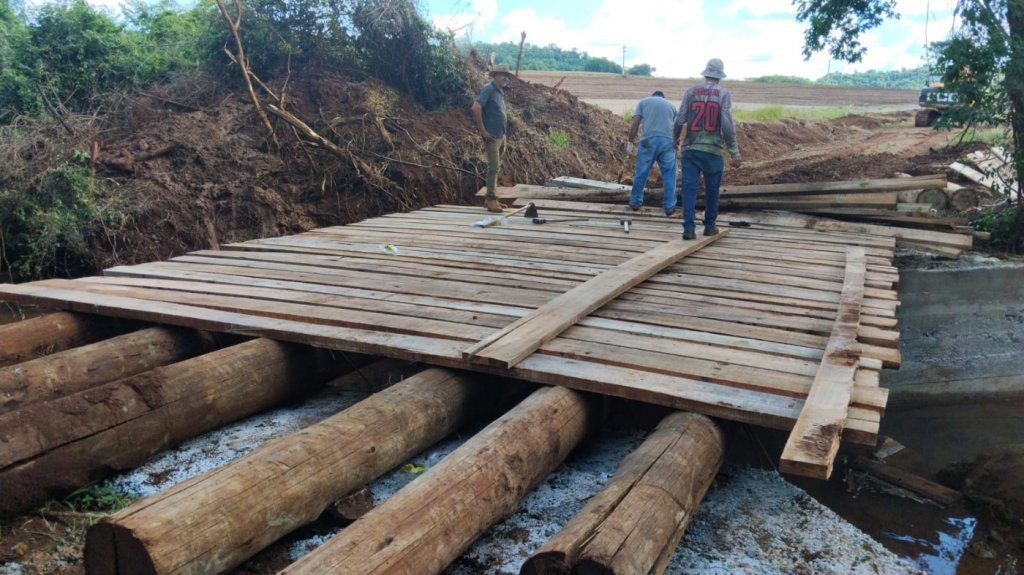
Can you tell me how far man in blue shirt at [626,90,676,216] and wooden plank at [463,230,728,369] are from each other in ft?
7.77

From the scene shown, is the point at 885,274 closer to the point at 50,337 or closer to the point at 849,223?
the point at 849,223

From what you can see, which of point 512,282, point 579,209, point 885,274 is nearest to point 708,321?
point 512,282

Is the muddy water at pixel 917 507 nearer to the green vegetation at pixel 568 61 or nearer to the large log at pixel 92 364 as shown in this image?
the large log at pixel 92 364

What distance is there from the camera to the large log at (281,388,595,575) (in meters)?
2.14

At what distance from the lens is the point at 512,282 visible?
5379mm

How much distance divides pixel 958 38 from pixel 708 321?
465cm

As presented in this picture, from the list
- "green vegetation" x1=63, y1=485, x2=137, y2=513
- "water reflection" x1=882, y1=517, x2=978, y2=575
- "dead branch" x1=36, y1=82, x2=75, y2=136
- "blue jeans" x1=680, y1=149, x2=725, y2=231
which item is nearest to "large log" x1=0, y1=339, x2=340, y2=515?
"green vegetation" x1=63, y1=485, x2=137, y2=513

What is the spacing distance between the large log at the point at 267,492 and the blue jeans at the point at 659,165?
5.62 meters

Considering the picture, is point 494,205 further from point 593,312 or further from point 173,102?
point 173,102

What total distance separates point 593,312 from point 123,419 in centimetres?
257

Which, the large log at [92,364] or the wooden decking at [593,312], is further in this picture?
the large log at [92,364]

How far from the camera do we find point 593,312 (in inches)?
181

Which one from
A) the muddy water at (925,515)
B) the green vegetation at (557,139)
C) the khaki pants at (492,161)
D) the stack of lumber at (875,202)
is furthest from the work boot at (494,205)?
the muddy water at (925,515)

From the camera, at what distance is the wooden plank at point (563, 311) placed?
12.1ft
